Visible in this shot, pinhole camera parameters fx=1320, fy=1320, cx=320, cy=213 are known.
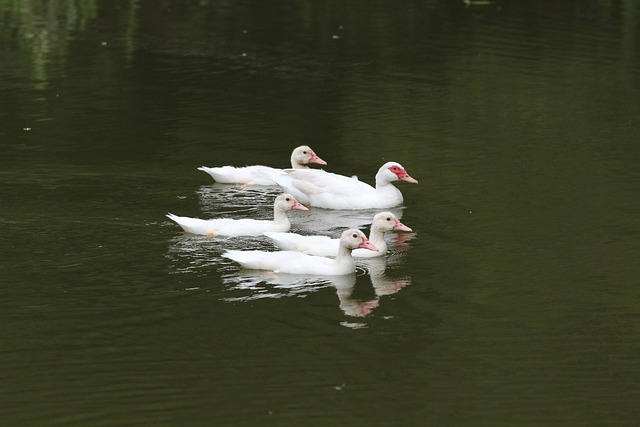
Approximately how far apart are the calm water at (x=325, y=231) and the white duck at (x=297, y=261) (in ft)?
0.40

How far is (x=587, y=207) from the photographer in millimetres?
15664

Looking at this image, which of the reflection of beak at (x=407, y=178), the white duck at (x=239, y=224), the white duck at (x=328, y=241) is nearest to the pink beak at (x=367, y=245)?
the white duck at (x=328, y=241)

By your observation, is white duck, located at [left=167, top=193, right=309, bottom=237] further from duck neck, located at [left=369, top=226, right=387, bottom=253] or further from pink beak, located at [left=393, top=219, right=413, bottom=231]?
pink beak, located at [left=393, top=219, right=413, bottom=231]

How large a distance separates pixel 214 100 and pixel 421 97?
350 cm

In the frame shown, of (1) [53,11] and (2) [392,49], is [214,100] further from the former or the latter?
(1) [53,11]

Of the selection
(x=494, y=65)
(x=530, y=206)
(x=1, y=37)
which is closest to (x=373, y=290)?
(x=530, y=206)

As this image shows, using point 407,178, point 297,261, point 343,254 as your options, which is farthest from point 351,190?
point 297,261

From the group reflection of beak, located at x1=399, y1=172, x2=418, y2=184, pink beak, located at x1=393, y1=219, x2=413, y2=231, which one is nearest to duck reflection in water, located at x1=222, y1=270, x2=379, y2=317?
pink beak, located at x1=393, y1=219, x2=413, y2=231

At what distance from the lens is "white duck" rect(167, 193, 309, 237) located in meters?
14.1

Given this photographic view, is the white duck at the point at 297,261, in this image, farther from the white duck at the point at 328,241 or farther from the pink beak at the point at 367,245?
the white duck at the point at 328,241

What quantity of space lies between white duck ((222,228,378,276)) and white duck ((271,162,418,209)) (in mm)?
2817

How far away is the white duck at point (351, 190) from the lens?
1581 centimetres

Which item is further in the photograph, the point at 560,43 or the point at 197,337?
the point at 560,43

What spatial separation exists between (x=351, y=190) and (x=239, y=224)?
2054 mm
